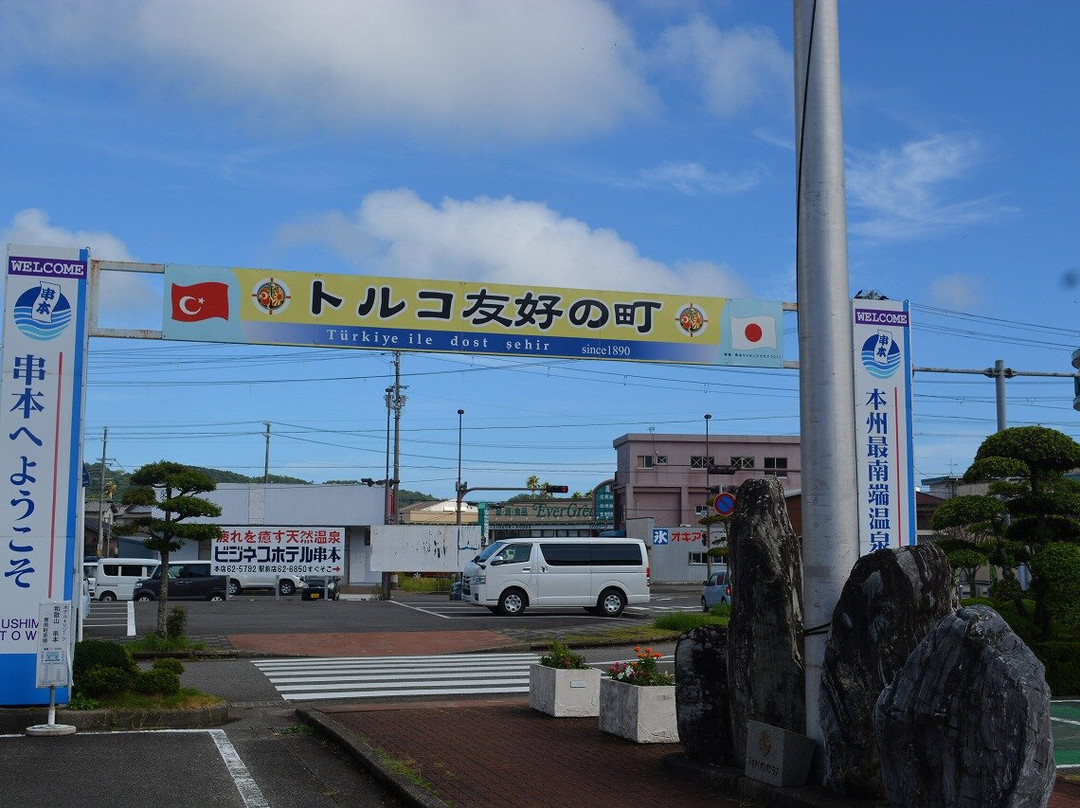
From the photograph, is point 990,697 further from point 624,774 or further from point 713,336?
point 713,336

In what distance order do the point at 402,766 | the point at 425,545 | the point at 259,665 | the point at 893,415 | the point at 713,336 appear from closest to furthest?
1. the point at 402,766
2. the point at 893,415
3. the point at 713,336
4. the point at 259,665
5. the point at 425,545

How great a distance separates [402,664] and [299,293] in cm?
819

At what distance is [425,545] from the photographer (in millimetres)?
40938

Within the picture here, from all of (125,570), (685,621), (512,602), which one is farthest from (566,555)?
(125,570)

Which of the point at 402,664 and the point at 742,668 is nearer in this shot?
the point at 742,668

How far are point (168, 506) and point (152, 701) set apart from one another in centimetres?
939

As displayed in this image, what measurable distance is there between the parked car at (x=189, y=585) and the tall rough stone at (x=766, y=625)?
106 feet

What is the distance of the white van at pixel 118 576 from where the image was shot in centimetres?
4156

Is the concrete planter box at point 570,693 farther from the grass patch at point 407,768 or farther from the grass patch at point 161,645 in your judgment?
the grass patch at point 161,645

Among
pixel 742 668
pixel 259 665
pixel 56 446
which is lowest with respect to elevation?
pixel 259 665

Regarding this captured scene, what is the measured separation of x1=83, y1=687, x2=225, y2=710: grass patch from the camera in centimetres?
1141

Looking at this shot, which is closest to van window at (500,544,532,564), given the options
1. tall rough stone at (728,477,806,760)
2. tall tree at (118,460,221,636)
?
tall tree at (118,460,221,636)

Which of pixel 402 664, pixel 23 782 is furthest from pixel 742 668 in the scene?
pixel 402 664

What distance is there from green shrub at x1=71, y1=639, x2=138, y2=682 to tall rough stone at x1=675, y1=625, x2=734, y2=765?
6.42m
